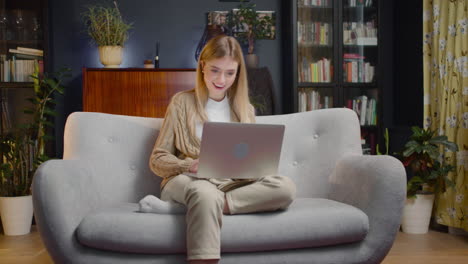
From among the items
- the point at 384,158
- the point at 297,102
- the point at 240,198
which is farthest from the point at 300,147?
the point at 297,102

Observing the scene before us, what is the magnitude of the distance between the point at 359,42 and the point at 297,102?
2.54ft

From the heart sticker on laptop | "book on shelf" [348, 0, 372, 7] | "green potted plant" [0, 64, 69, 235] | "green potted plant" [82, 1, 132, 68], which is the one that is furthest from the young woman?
"book on shelf" [348, 0, 372, 7]

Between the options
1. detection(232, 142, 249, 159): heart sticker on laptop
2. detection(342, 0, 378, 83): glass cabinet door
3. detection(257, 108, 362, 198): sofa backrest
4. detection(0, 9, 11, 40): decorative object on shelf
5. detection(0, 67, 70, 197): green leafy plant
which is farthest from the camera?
detection(342, 0, 378, 83): glass cabinet door

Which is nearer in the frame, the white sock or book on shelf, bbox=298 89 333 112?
the white sock

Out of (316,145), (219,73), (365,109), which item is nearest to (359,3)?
(365,109)

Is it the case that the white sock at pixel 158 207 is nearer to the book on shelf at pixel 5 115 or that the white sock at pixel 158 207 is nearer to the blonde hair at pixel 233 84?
the blonde hair at pixel 233 84

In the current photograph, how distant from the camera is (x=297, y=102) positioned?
435cm

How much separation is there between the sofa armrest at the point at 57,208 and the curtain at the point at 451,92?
2.49 m

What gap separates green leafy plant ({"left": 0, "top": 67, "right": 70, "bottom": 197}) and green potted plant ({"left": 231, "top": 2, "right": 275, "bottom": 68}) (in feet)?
5.09

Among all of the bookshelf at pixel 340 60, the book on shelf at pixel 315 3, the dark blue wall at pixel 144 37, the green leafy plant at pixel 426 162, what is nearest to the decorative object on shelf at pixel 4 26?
the dark blue wall at pixel 144 37

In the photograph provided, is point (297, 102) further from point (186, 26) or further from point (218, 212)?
point (218, 212)

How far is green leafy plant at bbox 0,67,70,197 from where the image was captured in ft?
11.6

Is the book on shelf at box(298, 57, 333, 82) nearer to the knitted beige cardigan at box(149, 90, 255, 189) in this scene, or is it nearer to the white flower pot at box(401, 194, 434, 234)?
the white flower pot at box(401, 194, 434, 234)

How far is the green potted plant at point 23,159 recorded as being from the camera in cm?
345
